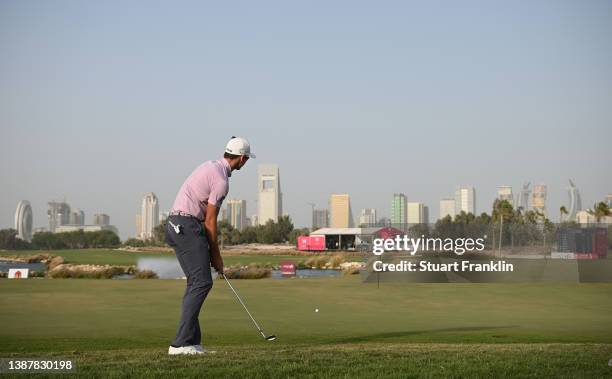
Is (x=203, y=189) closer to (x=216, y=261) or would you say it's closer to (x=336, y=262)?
(x=216, y=261)

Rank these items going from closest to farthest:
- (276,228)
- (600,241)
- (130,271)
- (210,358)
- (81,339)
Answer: (210,358)
(81,339)
(600,241)
(130,271)
(276,228)

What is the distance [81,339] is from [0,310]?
5.20 meters

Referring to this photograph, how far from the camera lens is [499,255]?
95.7ft

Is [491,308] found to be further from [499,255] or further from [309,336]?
[499,255]

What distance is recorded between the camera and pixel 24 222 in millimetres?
178500

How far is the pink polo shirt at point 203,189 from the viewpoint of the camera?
7.74 meters

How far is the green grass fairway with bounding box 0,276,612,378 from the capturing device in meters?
6.42

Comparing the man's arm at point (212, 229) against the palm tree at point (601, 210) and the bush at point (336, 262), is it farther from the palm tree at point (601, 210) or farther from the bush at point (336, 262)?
the palm tree at point (601, 210)

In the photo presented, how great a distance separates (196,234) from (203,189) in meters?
0.45

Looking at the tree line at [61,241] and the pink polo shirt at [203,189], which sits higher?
the pink polo shirt at [203,189]

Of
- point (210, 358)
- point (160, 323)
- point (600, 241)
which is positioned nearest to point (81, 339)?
point (160, 323)

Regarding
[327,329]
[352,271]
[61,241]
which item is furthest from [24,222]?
[327,329]

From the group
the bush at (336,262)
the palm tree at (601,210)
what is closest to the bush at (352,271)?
the bush at (336,262)

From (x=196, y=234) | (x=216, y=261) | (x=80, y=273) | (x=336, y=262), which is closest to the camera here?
(x=196, y=234)
